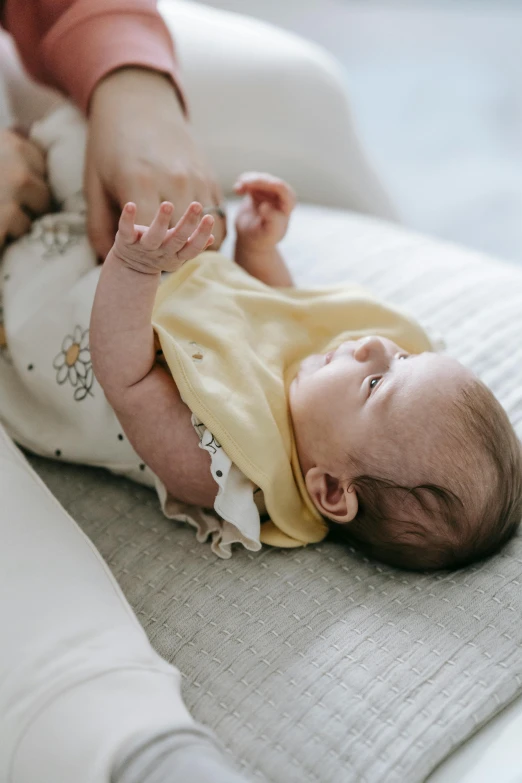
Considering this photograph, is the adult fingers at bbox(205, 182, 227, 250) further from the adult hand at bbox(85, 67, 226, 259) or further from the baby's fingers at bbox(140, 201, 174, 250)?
the baby's fingers at bbox(140, 201, 174, 250)

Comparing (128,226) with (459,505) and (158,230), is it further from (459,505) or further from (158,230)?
(459,505)

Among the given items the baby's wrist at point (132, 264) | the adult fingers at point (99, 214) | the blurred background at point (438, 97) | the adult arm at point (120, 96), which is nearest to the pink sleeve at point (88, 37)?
the adult arm at point (120, 96)

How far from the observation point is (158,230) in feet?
2.18

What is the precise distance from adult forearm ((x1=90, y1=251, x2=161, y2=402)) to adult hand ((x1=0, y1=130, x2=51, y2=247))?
304 millimetres

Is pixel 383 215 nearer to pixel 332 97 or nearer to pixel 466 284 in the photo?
pixel 332 97

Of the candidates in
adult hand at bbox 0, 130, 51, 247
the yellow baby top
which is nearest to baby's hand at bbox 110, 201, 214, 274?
the yellow baby top

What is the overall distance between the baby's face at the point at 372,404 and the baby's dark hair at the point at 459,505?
0.02m

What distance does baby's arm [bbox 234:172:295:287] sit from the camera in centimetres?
98

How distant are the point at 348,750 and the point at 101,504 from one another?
386 mm

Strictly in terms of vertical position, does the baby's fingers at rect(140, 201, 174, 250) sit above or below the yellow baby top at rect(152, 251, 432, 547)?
above

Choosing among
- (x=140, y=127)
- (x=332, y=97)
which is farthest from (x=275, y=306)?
(x=332, y=97)

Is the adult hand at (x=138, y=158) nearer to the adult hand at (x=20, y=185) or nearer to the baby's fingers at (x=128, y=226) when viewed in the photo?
the adult hand at (x=20, y=185)

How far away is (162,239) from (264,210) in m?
0.34

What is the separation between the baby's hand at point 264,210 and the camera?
98 centimetres
